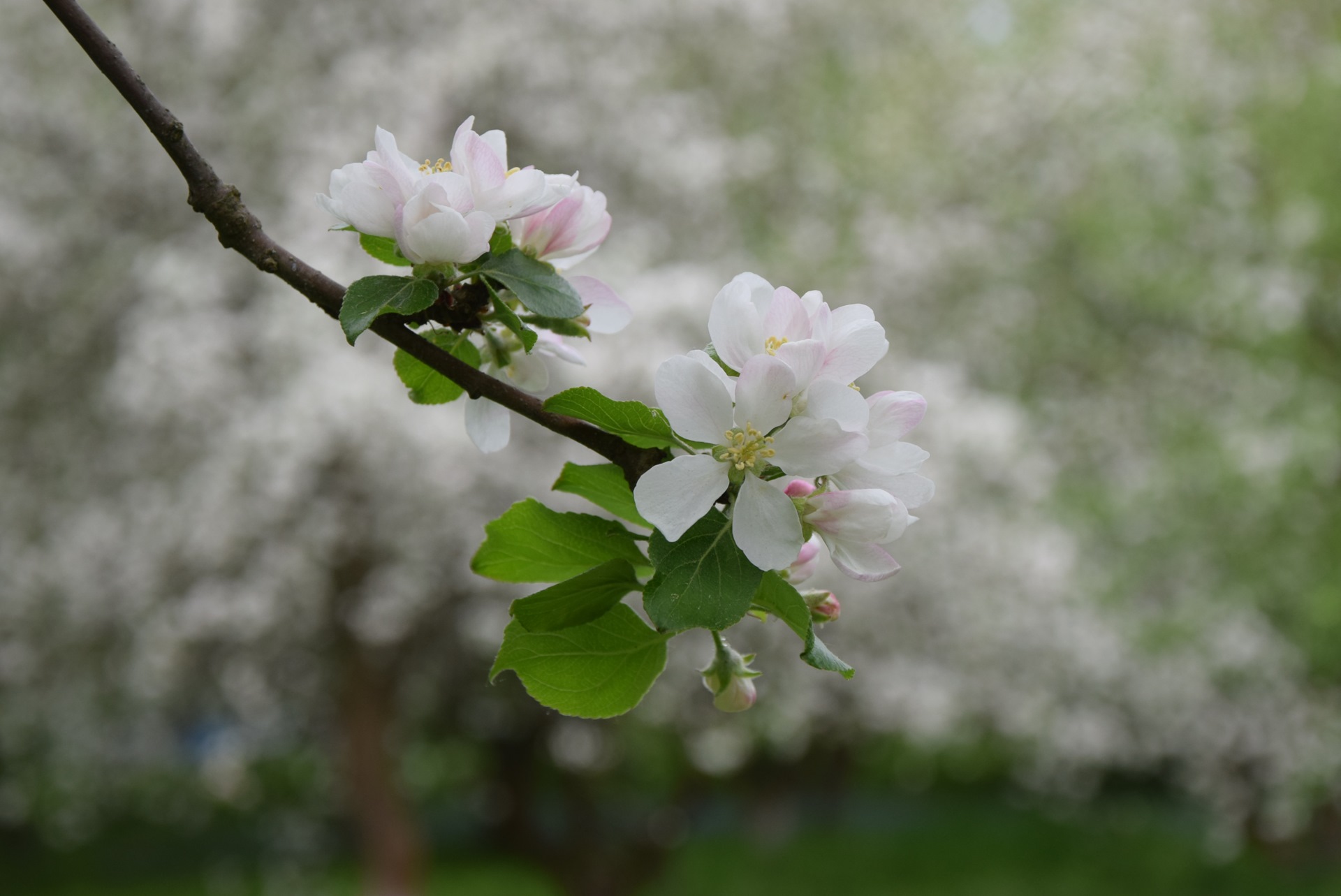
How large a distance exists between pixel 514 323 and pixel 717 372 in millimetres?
196

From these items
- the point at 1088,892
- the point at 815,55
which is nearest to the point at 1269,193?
the point at 815,55

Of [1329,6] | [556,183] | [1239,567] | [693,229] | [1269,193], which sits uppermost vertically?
[1329,6]

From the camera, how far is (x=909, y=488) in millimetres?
856

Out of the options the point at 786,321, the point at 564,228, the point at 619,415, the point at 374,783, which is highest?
the point at 374,783

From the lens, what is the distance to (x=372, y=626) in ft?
22.7

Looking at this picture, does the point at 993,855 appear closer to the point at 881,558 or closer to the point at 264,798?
the point at 264,798

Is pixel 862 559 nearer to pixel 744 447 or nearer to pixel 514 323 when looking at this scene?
pixel 744 447

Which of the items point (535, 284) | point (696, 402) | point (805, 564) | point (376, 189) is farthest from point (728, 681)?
point (376, 189)

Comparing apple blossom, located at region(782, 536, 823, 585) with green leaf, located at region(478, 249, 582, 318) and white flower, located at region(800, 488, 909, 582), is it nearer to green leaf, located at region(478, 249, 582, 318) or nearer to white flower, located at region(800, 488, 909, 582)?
white flower, located at region(800, 488, 909, 582)

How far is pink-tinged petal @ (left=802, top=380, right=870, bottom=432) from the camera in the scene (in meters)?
0.79

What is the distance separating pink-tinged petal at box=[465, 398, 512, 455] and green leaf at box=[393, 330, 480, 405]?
7 cm

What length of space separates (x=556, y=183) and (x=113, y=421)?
24.2 feet

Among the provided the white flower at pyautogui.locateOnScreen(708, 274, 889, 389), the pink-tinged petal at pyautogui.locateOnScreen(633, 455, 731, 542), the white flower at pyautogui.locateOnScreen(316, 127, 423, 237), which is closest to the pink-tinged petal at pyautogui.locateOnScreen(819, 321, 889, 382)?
the white flower at pyautogui.locateOnScreen(708, 274, 889, 389)

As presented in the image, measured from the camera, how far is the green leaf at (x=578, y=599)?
2.73ft
